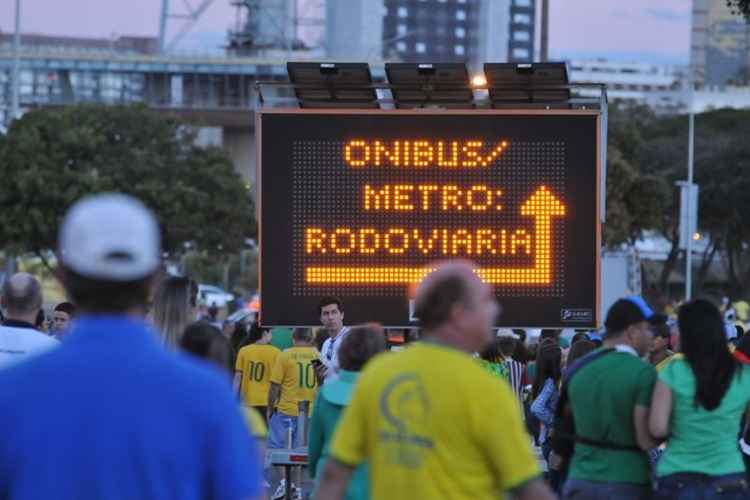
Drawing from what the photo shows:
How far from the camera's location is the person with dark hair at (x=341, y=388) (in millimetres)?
8109

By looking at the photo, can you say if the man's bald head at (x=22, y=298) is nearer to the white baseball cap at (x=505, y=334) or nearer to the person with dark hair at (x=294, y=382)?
the person with dark hair at (x=294, y=382)

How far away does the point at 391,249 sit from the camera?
1323 centimetres

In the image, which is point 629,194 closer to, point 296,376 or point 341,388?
point 296,376

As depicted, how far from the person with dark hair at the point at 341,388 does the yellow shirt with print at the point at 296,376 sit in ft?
23.1

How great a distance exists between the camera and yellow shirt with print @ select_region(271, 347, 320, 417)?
50.5 ft

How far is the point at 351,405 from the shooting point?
582 cm

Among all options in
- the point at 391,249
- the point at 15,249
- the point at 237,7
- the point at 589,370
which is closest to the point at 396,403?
the point at 589,370

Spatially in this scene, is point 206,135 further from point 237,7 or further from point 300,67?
point 300,67

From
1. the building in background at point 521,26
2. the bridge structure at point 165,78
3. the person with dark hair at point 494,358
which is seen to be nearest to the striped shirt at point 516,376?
the person with dark hair at point 494,358

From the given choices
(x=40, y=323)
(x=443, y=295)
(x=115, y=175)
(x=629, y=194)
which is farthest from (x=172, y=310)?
(x=629, y=194)

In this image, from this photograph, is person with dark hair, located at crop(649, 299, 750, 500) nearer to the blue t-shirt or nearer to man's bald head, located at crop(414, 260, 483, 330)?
man's bald head, located at crop(414, 260, 483, 330)

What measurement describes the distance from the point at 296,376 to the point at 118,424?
444 inches

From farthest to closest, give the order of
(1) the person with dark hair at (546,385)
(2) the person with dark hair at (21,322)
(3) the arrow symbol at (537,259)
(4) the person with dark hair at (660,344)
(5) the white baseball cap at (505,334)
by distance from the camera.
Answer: (5) the white baseball cap at (505,334) → (1) the person with dark hair at (546,385) → (3) the arrow symbol at (537,259) → (4) the person with dark hair at (660,344) → (2) the person with dark hair at (21,322)

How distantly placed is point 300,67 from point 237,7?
364 feet
